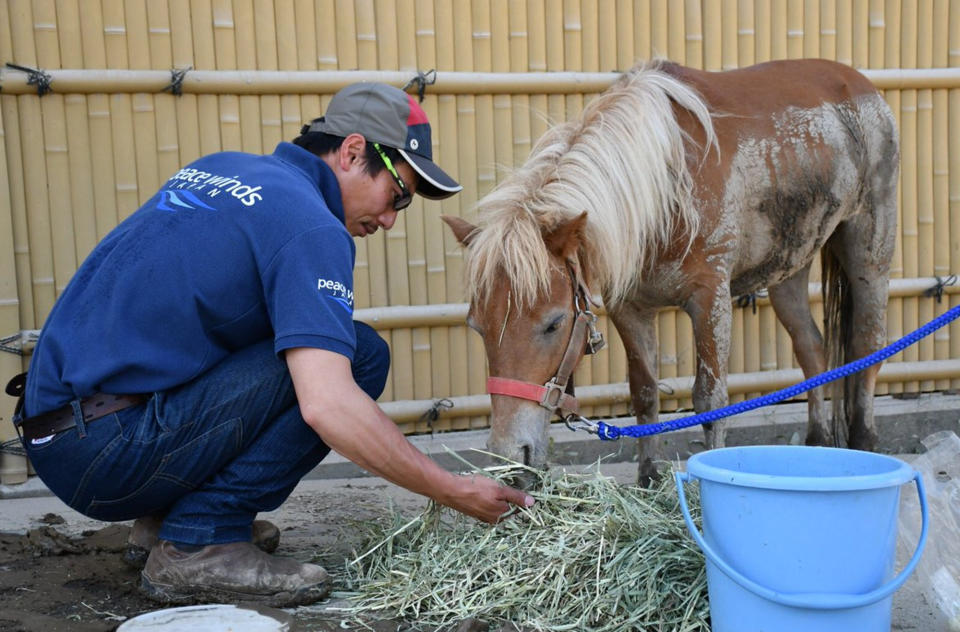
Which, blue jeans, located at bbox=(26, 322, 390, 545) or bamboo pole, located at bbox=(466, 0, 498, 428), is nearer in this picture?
blue jeans, located at bbox=(26, 322, 390, 545)

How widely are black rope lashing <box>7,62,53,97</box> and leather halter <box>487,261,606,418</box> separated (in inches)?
87.9

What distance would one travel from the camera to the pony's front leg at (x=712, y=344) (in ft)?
10.7

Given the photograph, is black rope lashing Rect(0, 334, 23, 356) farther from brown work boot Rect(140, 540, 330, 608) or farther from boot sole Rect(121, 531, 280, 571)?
brown work boot Rect(140, 540, 330, 608)

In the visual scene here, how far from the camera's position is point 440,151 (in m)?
4.27

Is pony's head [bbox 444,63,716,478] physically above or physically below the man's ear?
below

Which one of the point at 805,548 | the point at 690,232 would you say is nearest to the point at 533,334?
the point at 690,232

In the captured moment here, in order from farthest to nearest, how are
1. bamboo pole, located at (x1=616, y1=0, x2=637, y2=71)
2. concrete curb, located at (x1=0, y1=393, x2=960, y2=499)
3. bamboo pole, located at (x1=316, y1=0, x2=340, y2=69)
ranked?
bamboo pole, located at (x1=616, y1=0, x2=637, y2=71)
concrete curb, located at (x1=0, y1=393, x2=960, y2=499)
bamboo pole, located at (x1=316, y1=0, x2=340, y2=69)

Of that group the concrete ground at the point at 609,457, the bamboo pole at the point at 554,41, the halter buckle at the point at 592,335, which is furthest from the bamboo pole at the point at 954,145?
the halter buckle at the point at 592,335

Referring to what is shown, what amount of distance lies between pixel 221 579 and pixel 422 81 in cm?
247

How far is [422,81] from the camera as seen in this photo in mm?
4141

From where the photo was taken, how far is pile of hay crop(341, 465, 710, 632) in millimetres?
2172

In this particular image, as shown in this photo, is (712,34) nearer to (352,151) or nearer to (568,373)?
(568,373)

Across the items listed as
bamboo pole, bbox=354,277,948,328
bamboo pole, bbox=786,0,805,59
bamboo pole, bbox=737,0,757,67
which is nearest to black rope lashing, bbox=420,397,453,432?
bamboo pole, bbox=354,277,948,328

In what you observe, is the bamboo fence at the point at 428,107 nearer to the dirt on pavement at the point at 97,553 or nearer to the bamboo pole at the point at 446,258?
the bamboo pole at the point at 446,258
